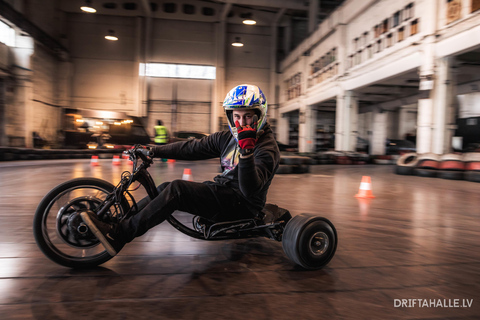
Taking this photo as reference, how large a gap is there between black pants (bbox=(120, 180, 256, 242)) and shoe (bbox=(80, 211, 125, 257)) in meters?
0.06

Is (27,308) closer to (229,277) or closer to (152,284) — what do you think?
(152,284)

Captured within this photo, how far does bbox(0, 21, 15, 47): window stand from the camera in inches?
637

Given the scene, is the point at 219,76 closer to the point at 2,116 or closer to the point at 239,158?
the point at 2,116

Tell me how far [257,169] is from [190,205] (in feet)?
1.82

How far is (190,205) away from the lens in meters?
2.35

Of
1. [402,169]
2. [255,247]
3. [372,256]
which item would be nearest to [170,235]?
[255,247]

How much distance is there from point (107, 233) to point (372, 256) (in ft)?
7.21

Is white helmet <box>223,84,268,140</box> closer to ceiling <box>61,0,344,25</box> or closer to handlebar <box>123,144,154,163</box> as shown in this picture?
handlebar <box>123,144,154,163</box>

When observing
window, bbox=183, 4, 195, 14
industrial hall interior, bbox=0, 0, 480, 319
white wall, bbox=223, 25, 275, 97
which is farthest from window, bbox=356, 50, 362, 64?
window, bbox=183, 4, 195, 14

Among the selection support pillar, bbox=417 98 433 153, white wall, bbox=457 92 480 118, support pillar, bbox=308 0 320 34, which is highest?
support pillar, bbox=308 0 320 34

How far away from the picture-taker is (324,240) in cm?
254

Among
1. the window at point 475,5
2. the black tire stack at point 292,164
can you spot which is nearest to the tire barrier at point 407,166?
the black tire stack at point 292,164

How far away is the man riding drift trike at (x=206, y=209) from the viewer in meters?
2.21

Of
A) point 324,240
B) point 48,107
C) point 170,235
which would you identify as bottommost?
point 170,235
